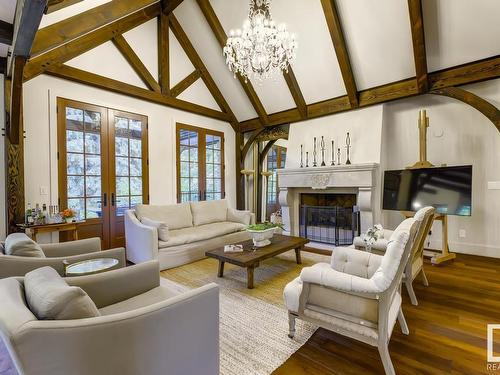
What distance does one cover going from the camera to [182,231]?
4.26 m

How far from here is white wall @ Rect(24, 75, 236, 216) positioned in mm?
3674

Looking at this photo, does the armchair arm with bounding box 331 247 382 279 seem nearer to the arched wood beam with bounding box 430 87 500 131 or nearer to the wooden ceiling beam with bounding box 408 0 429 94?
the wooden ceiling beam with bounding box 408 0 429 94

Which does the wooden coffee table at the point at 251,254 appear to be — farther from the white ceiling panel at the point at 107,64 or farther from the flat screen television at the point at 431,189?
the white ceiling panel at the point at 107,64

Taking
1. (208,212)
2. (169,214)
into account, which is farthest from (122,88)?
(208,212)

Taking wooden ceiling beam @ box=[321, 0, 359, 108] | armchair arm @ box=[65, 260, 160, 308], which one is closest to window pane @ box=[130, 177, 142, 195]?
armchair arm @ box=[65, 260, 160, 308]

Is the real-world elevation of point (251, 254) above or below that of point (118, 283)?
below

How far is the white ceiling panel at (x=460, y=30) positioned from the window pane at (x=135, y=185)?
5.36 metres

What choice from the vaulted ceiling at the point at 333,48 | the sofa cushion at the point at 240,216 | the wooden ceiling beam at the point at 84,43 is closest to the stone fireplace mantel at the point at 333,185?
the sofa cushion at the point at 240,216

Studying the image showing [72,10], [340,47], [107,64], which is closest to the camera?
[72,10]

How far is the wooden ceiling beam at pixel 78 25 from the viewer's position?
113 inches

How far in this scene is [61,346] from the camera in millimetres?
921

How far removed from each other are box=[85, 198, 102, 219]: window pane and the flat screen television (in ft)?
16.1

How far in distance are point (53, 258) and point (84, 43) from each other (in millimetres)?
3662

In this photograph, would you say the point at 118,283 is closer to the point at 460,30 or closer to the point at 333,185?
the point at 333,185
